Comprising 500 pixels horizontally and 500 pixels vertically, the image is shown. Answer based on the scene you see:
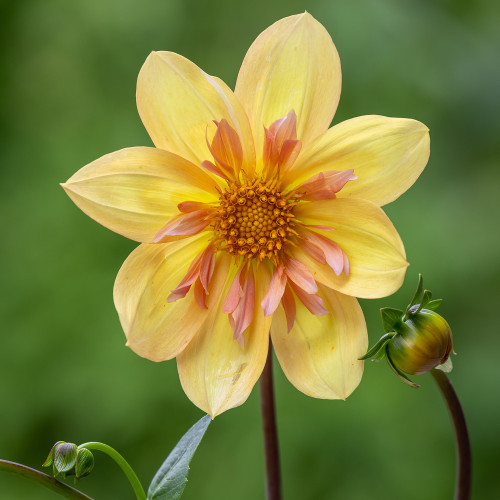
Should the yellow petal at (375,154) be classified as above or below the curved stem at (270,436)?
above

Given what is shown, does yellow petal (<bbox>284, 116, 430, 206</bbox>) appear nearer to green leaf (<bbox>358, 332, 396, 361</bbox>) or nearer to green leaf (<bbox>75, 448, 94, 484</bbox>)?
green leaf (<bbox>358, 332, 396, 361</bbox>)

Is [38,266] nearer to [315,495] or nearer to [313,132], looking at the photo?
[315,495]

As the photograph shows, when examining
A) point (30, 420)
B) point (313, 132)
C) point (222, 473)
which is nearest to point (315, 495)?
point (222, 473)

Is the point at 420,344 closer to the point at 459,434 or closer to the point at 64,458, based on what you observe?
the point at 459,434

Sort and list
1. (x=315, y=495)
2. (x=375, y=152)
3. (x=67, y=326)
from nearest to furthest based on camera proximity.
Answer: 1. (x=375, y=152)
2. (x=315, y=495)
3. (x=67, y=326)

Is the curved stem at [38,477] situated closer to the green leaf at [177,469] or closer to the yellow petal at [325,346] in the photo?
the green leaf at [177,469]

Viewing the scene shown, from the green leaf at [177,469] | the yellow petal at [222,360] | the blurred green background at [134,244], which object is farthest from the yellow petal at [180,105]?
the blurred green background at [134,244]

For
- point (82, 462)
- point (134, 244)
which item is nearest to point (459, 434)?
point (82, 462)
